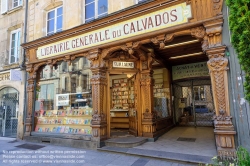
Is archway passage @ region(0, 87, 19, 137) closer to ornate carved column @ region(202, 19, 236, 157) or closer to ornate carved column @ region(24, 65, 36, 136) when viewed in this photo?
ornate carved column @ region(24, 65, 36, 136)

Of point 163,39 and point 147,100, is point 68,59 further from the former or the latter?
point 163,39

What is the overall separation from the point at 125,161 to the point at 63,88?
14.3ft

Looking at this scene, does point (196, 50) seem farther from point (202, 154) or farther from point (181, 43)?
point (202, 154)

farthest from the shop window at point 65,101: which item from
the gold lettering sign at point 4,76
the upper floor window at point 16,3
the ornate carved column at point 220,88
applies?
the upper floor window at point 16,3

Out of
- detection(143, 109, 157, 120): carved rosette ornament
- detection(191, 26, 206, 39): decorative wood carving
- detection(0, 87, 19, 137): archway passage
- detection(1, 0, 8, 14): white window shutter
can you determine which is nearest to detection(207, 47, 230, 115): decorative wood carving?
detection(191, 26, 206, 39): decorative wood carving

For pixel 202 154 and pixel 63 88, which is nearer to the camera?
pixel 202 154

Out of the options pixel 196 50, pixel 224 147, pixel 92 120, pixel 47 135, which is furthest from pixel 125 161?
pixel 196 50

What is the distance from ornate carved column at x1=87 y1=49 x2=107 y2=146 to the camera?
583 centimetres

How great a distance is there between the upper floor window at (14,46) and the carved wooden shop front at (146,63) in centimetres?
164

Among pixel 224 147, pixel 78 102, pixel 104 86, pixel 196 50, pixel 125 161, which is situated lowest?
pixel 125 161

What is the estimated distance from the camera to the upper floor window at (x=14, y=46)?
925 centimetres

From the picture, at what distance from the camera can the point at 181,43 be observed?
634 centimetres

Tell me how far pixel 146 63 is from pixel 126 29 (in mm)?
1812

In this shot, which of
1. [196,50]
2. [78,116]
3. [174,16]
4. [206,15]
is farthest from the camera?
[196,50]
